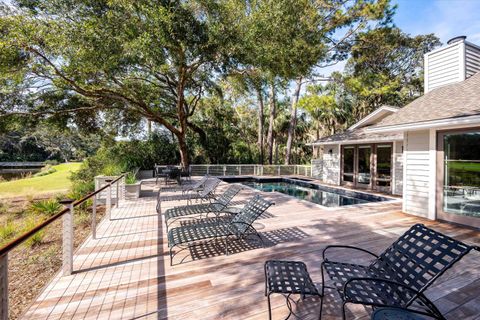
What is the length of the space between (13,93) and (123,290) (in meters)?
12.9

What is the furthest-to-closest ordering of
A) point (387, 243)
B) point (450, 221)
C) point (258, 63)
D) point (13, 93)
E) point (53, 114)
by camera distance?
point (53, 114) → point (13, 93) → point (258, 63) → point (450, 221) → point (387, 243)

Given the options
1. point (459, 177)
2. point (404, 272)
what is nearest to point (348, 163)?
point (459, 177)

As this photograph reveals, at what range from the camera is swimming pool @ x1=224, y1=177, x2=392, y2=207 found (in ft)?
30.7

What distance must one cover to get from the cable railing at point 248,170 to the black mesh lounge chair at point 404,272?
13095mm

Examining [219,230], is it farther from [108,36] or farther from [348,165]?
[348,165]

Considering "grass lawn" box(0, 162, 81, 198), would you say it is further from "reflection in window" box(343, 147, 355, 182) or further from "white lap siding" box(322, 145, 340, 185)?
"reflection in window" box(343, 147, 355, 182)

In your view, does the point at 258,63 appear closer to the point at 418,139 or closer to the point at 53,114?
the point at 418,139

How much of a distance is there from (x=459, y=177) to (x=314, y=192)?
265 inches

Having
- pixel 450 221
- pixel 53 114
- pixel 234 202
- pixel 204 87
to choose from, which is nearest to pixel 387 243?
pixel 450 221

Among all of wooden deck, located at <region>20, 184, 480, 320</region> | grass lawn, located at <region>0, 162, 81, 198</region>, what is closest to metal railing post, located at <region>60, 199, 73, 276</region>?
wooden deck, located at <region>20, 184, 480, 320</region>

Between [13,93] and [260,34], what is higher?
[260,34]

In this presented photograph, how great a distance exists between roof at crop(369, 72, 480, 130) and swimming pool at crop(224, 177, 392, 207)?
11.5 feet

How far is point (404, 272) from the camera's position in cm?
227

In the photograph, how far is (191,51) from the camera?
7125 millimetres
